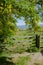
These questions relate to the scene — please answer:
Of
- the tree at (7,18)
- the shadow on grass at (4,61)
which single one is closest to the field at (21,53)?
the shadow on grass at (4,61)

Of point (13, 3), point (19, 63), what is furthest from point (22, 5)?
point (19, 63)

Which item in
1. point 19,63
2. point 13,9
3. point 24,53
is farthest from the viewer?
point 24,53

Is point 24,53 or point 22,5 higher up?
point 22,5

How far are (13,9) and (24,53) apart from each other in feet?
19.6

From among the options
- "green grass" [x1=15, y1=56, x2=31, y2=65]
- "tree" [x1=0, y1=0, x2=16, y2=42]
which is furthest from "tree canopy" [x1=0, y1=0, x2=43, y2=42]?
"green grass" [x1=15, y1=56, x2=31, y2=65]

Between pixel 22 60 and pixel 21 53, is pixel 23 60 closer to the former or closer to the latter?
pixel 22 60

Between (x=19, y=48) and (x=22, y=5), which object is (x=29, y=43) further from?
(x=22, y=5)

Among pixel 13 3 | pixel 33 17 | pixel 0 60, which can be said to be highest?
pixel 13 3

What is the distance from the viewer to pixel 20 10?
872 centimetres

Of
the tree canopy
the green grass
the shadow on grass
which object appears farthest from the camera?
the shadow on grass

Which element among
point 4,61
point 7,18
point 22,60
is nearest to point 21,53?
Answer: point 22,60

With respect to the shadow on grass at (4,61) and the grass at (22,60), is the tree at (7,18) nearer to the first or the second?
the grass at (22,60)

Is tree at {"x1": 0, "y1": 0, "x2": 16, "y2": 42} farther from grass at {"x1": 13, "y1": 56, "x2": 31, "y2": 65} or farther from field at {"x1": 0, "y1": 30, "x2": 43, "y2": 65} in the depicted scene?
field at {"x1": 0, "y1": 30, "x2": 43, "y2": 65}

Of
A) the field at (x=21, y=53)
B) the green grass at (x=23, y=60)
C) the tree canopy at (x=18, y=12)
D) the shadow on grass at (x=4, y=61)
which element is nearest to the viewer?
the tree canopy at (x=18, y=12)
